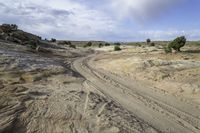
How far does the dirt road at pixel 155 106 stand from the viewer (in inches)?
441

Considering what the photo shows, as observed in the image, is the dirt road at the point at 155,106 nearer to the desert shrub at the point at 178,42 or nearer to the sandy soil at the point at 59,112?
the sandy soil at the point at 59,112

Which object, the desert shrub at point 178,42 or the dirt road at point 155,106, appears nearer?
the dirt road at point 155,106

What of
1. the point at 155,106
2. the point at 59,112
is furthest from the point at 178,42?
the point at 59,112

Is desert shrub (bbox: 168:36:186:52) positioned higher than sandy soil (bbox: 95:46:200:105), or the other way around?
desert shrub (bbox: 168:36:186:52)

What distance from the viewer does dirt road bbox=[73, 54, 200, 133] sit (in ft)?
36.8

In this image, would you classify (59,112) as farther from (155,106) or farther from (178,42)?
(178,42)

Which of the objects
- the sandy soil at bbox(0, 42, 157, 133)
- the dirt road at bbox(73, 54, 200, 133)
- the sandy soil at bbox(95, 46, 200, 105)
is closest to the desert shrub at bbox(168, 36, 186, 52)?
the sandy soil at bbox(95, 46, 200, 105)

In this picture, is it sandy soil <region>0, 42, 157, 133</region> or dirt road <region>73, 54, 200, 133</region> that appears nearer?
sandy soil <region>0, 42, 157, 133</region>

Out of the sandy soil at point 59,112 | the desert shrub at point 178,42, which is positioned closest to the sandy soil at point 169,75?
the sandy soil at point 59,112

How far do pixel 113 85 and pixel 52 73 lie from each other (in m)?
4.80

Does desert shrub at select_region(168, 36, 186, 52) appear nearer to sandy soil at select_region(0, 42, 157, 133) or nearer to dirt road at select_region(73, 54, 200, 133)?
dirt road at select_region(73, 54, 200, 133)

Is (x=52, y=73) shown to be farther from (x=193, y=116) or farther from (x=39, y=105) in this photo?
(x=193, y=116)

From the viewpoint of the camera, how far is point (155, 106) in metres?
13.9

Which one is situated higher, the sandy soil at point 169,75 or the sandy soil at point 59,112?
the sandy soil at point 59,112
